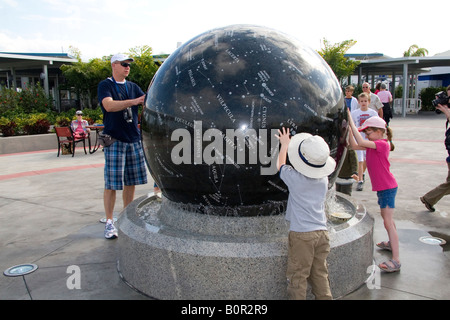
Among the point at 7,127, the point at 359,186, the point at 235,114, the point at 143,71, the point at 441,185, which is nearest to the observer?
the point at 235,114

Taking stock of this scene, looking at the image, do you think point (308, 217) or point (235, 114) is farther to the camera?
point (235, 114)

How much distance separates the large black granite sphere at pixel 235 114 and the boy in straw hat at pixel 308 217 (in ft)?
1.44

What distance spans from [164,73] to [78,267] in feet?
7.10

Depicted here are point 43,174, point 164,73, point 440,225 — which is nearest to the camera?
point 164,73

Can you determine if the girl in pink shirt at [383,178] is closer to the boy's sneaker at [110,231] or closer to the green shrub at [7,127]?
the boy's sneaker at [110,231]

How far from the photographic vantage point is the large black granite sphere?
318 centimetres

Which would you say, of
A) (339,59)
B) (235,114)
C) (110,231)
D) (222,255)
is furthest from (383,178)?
(339,59)

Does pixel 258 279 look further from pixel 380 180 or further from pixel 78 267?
pixel 78 267

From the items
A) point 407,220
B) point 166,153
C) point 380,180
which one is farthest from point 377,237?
point 166,153

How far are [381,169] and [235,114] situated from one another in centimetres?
168

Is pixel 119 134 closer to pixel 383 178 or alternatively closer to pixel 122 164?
pixel 122 164

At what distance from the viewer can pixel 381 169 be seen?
3801 millimetres

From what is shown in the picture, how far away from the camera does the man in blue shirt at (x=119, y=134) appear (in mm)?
4496
